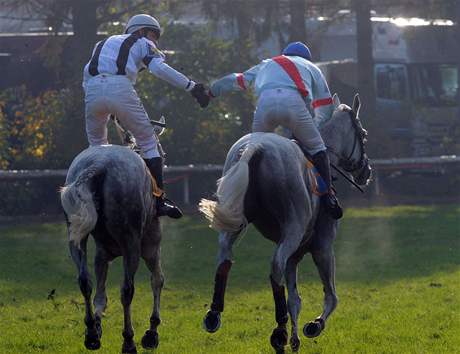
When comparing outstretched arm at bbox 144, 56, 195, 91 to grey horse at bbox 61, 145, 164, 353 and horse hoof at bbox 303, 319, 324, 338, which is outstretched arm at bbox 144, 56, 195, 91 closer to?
grey horse at bbox 61, 145, 164, 353

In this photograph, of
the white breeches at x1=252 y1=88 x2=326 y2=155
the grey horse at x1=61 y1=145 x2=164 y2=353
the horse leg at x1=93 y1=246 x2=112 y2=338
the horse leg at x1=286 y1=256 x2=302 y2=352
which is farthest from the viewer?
the horse leg at x1=93 y1=246 x2=112 y2=338

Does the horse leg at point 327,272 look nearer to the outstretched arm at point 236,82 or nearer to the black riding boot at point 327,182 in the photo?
the black riding boot at point 327,182

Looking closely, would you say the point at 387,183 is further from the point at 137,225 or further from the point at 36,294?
the point at 137,225

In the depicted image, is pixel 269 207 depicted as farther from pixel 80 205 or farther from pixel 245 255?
pixel 245 255

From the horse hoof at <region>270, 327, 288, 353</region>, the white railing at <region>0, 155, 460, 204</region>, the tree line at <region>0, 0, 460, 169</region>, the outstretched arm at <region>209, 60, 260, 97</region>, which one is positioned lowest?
the white railing at <region>0, 155, 460, 204</region>

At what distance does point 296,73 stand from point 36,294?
5778 millimetres

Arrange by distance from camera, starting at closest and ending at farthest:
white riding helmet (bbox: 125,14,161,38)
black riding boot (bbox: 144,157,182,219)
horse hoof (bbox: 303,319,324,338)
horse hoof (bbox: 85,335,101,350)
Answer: horse hoof (bbox: 85,335,101,350) < horse hoof (bbox: 303,319,324,338) < black riding boot (bbox: 144,157,182,219) < white riding helmet (bbox: 125,14,161,38)

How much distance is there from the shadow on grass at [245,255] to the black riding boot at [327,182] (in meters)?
5.09

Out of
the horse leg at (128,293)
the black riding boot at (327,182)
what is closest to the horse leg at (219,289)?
the horse leg at (128,293)

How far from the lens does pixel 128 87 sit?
1066 centimetres

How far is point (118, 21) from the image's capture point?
27719 millimetres

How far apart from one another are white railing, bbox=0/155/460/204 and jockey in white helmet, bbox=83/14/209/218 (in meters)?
7.74

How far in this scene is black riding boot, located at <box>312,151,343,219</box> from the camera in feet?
34.0

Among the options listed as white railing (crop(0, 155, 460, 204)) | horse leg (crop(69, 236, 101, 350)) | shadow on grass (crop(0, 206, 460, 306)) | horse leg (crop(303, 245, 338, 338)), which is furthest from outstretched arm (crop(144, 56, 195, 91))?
white railing (crop(0, 155, 460, 204))
